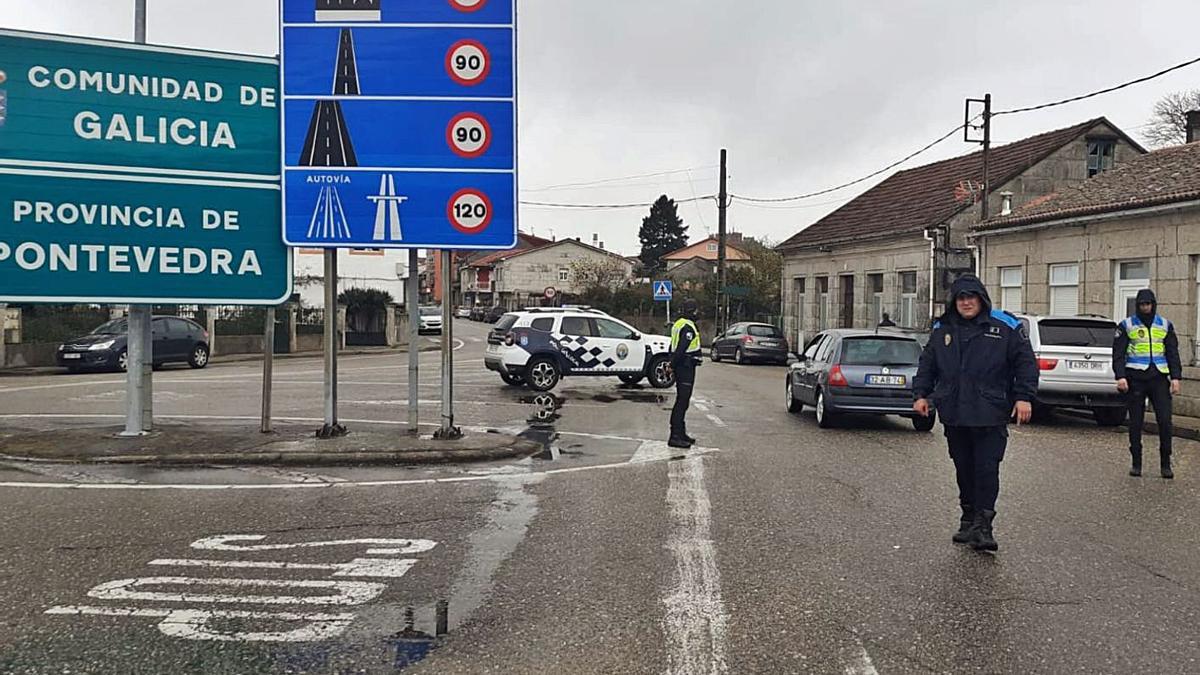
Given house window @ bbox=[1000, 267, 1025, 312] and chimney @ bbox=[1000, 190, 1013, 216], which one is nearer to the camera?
house window @ bbox=[1000, 267, 1025, 312]

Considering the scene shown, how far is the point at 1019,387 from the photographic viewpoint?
6543 mm

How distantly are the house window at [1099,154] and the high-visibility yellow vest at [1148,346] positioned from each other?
26.6 metres

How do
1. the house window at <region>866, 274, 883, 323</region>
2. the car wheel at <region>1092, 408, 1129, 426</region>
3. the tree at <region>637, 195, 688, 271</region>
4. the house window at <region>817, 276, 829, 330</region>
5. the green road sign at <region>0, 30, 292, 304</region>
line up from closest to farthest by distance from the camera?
the green road sign at <region>0, 30, 292, 304</region>
the car wheel at <region>1092, 408, 1129, 426</region>
the house window at <region>866, 274, 883, 323</region>
the house window at <region>817, 276, 829, 330</region>
the tree at <region>637, 195, 688, 271</region>

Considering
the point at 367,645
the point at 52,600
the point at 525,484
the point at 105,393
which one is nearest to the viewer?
the point at 367,645

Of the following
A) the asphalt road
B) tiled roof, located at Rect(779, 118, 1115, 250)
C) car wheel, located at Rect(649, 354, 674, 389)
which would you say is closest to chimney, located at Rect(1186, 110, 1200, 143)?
tiled roof, located at Rect(779, 118, 1115, 250)

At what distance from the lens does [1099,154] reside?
33.7 meters

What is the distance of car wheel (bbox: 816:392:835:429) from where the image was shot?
1369 centimetres

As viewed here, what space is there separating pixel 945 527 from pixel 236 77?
8.86 meters

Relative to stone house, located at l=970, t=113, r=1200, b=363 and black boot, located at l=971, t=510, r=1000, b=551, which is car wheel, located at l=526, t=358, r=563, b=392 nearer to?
stone house, located at l=970, t=113, r=1200, b=363

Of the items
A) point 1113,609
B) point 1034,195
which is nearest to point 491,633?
point 1113,609

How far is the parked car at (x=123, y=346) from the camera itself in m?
24.5

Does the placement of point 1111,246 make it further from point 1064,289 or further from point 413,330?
point 413,330

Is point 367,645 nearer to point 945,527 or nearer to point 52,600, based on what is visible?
point 52,600

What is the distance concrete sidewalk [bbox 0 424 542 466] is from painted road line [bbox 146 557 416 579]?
13.1 ft
